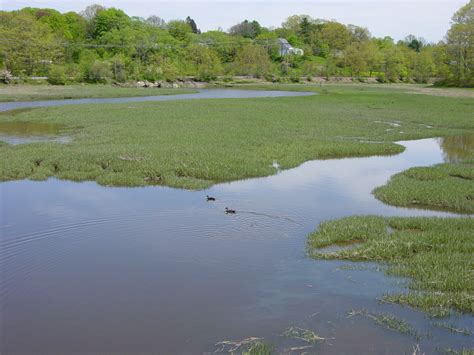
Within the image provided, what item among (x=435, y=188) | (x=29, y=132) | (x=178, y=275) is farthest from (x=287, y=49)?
(x=178, y=275)

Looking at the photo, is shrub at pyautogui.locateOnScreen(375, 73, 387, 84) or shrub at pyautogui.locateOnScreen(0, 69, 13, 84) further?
shrub at pyautogui.locateOnScreen(375, 73, 387, 84)

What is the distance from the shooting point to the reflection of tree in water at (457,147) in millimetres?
24478

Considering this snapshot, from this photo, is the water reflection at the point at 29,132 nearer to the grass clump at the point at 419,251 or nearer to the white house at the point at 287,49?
the grass clump at the point at 419,251

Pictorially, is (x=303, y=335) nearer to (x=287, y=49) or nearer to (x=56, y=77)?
(x=56, y=77)

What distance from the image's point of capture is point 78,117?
37.3 metres

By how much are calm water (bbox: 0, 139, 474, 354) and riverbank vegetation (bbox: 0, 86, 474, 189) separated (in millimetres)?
2022

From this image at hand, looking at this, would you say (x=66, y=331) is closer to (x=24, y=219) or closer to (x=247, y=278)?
(x=247, y=278)

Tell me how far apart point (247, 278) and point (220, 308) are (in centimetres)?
145

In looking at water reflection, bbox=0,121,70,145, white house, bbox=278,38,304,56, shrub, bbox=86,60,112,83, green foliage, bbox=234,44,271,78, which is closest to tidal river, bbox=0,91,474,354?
water reflection, bbox=0,121,70,145

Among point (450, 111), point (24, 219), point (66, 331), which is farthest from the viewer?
point (450, 111)

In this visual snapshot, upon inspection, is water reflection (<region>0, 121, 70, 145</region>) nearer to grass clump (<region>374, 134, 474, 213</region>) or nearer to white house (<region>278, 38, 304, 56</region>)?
grass clump (<region>374, 134, 474, 213</region>)

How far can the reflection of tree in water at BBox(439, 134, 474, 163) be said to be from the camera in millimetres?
24478

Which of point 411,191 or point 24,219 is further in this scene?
point 411,191

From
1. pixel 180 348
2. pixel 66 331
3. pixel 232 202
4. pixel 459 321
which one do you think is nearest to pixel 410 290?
pixel 459 321
